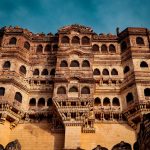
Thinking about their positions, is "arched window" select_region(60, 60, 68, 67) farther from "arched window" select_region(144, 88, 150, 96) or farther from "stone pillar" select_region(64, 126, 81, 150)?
"arched window" select_region(144, 88, 150, 96)

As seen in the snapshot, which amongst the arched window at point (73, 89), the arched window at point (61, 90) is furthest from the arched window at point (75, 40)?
the arched window at point (61, 90)

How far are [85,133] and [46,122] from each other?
10.7 feet

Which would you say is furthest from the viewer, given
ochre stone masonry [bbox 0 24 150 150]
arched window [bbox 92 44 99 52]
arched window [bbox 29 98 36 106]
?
arched window [bbox 92 44 99 52]

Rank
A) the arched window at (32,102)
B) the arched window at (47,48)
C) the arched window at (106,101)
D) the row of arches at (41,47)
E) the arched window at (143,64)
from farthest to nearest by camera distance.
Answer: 1. the arched window at (47,48)
2. the row of arches at (41,47)
3. the arched window at (143,64)
4. the arched window at (32,102)
5. the arched window at (106,101)

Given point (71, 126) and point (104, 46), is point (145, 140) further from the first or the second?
point (104, 46)

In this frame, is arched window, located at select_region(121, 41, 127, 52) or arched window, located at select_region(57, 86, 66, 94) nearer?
arched window, located at select_region(57, 86, 66, 94)

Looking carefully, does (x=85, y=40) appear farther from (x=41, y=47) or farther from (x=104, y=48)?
(x=41, y=47)

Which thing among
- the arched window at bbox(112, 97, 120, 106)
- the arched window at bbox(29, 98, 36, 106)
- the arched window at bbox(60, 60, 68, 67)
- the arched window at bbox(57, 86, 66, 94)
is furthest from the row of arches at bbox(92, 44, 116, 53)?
the arched window at bbox(29, 98, 36, 106)

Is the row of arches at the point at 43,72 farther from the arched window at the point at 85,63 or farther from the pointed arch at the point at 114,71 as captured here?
the pointed arch at the point at 114,71

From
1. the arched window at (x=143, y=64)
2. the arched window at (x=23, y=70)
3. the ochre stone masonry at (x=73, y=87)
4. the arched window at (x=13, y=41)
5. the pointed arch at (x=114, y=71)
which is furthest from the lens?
the arched window at (x=13, y=41)

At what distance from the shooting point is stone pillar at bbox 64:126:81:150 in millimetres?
22250

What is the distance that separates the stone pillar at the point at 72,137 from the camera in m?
22.2

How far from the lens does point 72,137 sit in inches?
895

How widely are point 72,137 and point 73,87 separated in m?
4.58
